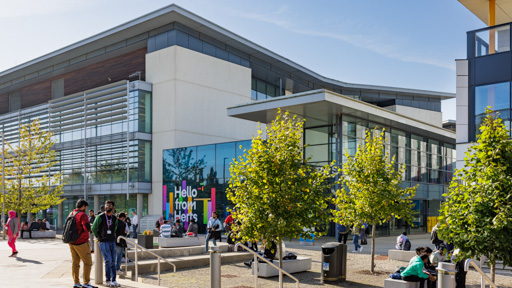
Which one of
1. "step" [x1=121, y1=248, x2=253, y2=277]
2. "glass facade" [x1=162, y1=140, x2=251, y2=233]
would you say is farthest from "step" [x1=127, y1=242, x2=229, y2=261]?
"glass facade" [x1=162, y1=140, x2=251, y2=233]

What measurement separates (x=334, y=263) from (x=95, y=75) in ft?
121

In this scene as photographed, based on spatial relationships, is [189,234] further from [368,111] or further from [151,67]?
[151,67]

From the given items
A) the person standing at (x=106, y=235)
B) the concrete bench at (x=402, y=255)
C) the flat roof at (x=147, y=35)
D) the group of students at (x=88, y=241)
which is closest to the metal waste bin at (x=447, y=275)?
the group of students at (x=88, y=241)

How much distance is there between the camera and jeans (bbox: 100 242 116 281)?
10930mm

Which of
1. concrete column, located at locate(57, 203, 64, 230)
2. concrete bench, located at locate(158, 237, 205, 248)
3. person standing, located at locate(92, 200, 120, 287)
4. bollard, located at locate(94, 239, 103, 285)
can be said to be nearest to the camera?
bollard, located at locate(94, 239, 103, 285)

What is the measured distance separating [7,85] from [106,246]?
168 ft

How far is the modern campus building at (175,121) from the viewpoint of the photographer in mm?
35812

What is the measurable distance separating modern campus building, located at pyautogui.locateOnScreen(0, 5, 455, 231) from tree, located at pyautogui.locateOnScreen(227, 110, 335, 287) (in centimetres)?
1785

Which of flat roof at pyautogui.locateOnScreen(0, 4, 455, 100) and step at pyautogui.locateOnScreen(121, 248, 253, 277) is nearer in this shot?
step at pyautogui.locateOnScreen(121, 248, 253, 277)

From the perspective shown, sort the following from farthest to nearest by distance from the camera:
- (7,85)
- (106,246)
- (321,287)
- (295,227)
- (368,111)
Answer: (7,85), (368,111), (321,287), (295,227), (106,246)

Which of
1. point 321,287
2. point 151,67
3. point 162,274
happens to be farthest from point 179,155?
point 321,287

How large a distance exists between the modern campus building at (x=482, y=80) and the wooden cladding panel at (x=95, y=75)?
28.1 meters

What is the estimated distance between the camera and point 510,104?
2006 cm

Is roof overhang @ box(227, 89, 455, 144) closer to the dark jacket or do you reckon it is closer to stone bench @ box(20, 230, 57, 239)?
stone bench @ box(20, 230, 57, 239)
